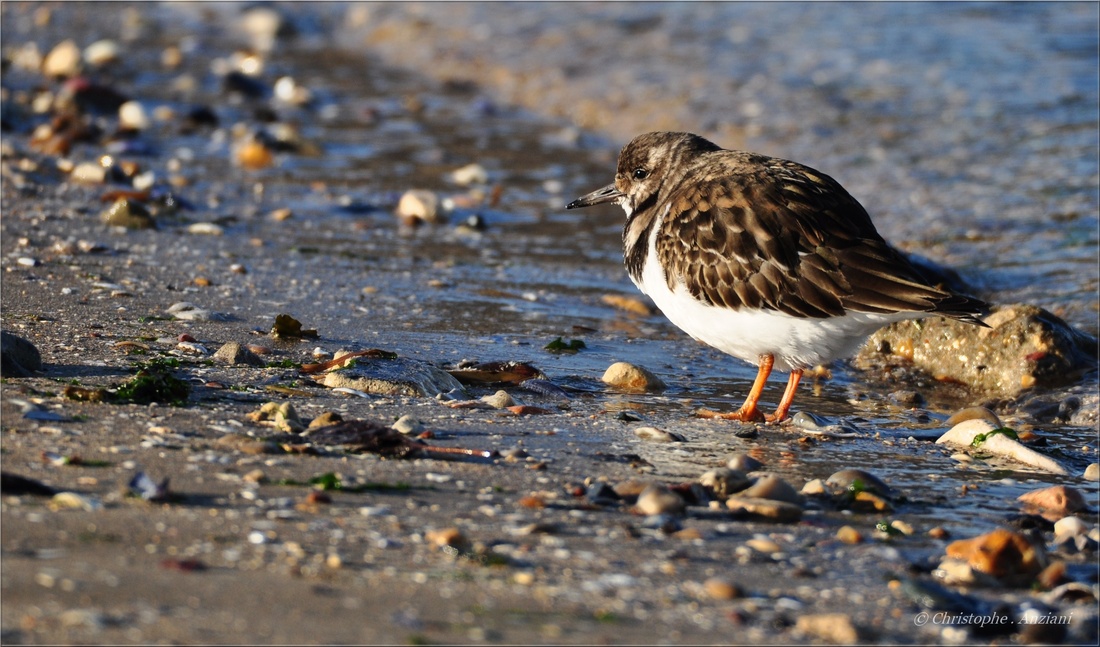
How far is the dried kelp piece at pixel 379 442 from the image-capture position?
3.23 meters

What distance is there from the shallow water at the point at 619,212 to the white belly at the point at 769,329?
0.29 metres

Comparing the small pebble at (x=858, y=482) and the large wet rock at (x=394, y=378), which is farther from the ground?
the large wet rock at (x=394, y=378)

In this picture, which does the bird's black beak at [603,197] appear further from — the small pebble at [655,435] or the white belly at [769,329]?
the small pebble at [655,435]

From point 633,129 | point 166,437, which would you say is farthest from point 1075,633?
point 633,129

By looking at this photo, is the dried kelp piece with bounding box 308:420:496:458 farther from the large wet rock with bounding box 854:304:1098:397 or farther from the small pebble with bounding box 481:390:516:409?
the large wet rock with bounding box 854:304:1098:397

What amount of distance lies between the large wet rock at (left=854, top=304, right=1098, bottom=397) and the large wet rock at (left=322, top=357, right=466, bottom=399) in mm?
2025

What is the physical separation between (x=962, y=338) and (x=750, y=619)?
310 cm

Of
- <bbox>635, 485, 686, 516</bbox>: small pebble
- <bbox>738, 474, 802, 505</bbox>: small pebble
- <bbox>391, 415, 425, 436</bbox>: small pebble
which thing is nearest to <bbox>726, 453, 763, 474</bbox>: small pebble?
<bbox>738, 474, 802, 505</bbox>: small pebble

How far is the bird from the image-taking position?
3.82 metres

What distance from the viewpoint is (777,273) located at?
3.90 meters

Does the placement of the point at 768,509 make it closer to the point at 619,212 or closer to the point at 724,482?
the point at 724,482

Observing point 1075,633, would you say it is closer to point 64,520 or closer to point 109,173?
point 64,520

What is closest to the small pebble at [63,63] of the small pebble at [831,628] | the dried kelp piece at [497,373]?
the dried kelp piece at [497,373]

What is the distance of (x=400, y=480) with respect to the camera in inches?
119
